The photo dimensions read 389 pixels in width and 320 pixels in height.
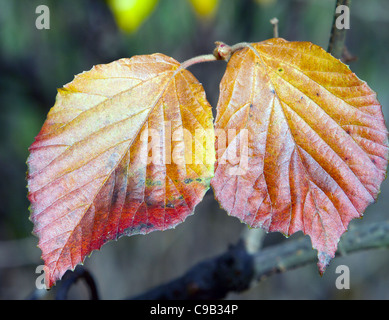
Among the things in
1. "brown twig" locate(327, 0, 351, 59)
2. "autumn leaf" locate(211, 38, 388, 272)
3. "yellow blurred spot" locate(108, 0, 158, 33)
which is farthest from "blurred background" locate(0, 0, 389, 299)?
"autumn leaf" locate(211, 38, 388, 272)

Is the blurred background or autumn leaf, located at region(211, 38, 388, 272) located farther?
the blurred background

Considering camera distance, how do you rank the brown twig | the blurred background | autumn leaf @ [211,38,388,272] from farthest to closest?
1. the blurred background
2. the brown twig
3. autumn leaf @ [211,38,388,272]

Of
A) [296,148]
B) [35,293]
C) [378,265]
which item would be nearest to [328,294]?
[378,265]

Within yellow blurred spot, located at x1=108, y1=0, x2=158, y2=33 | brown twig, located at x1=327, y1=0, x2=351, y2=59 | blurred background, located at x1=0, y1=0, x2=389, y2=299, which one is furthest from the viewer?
blurred background, located at x1=0, y1=0, x2=389, y2=299

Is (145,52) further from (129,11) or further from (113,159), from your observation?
(113,159)

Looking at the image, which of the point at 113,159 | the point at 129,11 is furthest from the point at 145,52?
the point at 113,159

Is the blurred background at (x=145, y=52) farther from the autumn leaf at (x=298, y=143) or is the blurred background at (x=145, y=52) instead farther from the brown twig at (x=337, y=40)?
the autumn leaf at (x=298, y=143)

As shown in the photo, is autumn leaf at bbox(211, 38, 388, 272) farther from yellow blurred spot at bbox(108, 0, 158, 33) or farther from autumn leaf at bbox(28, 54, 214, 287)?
yellow blurred spot at bbox(108, 0, 158, 33)

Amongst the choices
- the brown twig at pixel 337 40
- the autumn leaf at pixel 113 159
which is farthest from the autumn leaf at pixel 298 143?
the brown twig at pixel 337 40
